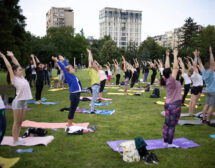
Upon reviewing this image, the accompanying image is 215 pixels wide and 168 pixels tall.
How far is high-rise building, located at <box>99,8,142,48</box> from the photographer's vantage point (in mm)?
162188

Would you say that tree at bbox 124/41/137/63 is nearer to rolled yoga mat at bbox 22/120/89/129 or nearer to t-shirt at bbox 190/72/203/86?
t-shirt at bbox 190/72/203/86

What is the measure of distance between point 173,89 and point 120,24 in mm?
166922

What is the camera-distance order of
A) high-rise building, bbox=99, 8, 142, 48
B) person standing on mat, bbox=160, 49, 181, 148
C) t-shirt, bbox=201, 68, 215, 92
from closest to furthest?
person standing on mat, bbox=160, 49, 181, 148, t-shirt, bbox=201, 68, 215, 92, high-rise building, bbox=99, 8, 142, 48

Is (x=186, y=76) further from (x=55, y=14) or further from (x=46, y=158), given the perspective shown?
(x=55, y=14)

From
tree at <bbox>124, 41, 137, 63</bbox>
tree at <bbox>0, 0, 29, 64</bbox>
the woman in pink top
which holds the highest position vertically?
tree at <bbox>124, 41, 137, 63</bbox>

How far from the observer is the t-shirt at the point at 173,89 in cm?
529

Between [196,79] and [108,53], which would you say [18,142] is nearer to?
[196,79]

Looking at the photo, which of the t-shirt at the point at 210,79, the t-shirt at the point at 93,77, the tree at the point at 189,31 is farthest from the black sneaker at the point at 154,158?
the tree at the point at 189,31

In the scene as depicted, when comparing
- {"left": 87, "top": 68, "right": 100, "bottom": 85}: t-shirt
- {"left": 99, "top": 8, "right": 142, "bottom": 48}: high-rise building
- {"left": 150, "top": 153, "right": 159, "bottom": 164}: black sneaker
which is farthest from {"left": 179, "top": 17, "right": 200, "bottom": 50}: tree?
{"left": 99, "top": 8, "right": 142, "bottom": 48}: high-rise building

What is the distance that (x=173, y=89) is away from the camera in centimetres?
535

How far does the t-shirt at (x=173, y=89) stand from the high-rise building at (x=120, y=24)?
162m

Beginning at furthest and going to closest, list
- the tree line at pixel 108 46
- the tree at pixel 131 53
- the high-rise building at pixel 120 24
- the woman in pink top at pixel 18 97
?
1. the high-rise building at pixel 120 24
2. the tree at pixel 131 53
3. the tree line at pixel 108 46
4. the woman in pink top at pixel 18 97

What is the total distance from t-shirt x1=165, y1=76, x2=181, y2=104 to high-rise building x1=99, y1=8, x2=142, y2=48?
162071 mm

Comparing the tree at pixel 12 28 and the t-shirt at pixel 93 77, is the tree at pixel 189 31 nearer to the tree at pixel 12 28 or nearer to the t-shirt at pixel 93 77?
the tree at pixel 12 28
